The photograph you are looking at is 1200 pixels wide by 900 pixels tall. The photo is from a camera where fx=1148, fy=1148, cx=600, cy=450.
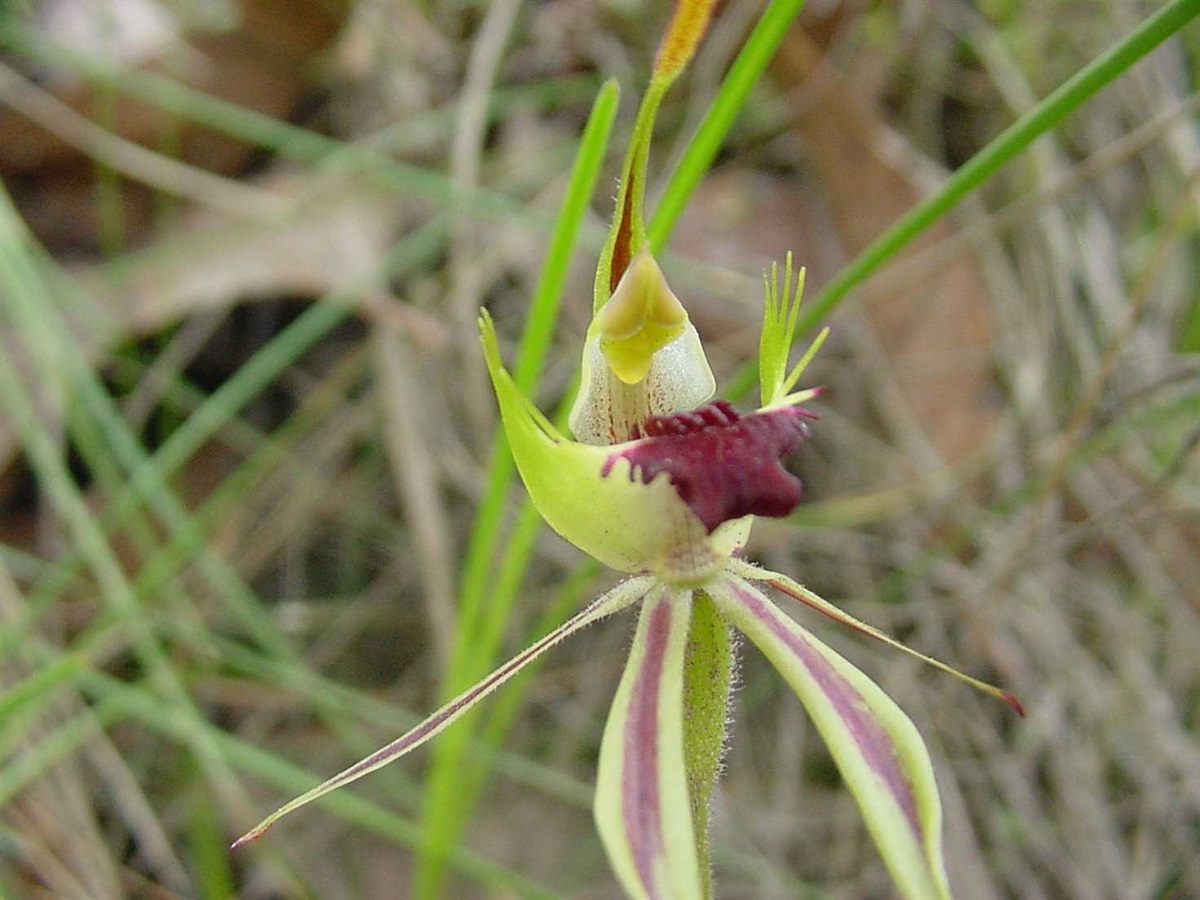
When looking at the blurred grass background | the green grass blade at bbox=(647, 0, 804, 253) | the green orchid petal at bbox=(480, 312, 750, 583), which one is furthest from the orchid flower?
the blurred grass background

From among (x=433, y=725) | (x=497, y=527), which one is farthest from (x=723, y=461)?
(x=497, y=527)

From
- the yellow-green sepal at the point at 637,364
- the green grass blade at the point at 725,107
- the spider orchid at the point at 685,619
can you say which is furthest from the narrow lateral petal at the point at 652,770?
the green grass blade at the point at 725,107

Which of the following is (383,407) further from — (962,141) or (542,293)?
(962,141)

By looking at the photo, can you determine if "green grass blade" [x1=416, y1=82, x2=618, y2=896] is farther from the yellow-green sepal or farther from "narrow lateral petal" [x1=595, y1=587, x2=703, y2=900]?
"narrow lateral petal" [x1=595, y1=587, x2=703, y2=900]

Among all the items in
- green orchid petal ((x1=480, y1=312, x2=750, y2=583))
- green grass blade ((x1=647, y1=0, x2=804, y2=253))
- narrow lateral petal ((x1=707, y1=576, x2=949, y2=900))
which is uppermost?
green grass blade ((x1=647, y1=0, x2=804, y2=253))

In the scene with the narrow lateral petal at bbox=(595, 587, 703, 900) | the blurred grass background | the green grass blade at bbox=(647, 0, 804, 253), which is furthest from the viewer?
the blurred grass background

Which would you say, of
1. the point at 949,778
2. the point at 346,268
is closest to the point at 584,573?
the point at 949,778

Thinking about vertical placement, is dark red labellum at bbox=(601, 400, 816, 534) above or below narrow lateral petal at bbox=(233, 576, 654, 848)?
above
